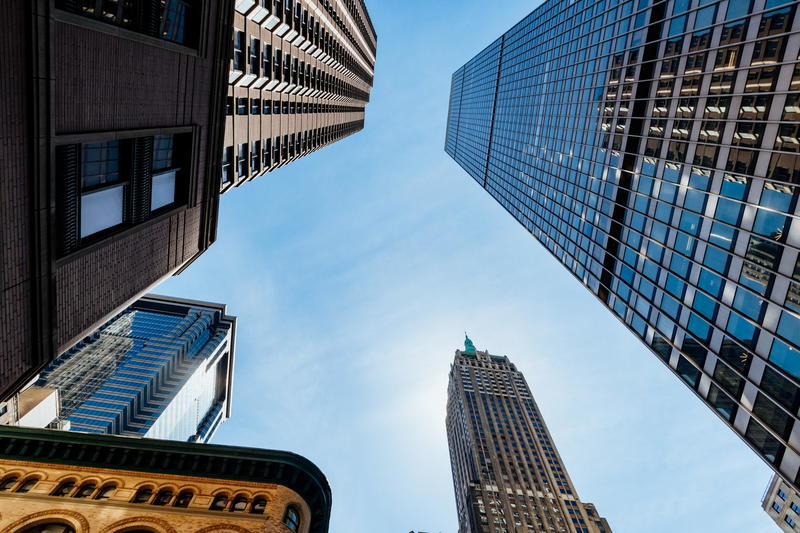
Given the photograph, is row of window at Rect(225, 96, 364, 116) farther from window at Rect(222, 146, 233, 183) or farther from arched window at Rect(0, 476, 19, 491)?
arched window at Rect(0, 476, 19, 491)

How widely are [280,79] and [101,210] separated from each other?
28107 mm

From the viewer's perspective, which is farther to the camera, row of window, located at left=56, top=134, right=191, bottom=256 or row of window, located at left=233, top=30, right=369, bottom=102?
row of window, located at left=233, top=30, right=369, bottom=102

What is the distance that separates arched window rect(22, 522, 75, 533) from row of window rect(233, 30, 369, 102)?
28646 mm

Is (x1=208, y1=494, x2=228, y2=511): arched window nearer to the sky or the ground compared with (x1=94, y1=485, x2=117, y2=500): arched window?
nearer to the ground

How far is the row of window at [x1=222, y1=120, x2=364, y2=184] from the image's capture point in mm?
32875

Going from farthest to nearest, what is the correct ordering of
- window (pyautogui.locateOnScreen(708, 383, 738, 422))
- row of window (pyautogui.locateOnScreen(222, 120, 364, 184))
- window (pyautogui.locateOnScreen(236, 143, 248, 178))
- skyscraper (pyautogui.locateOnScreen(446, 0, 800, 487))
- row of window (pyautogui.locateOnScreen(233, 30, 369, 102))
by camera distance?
window (pyautogui.locateOnScreen(236, 143, 248, 178)) < row of window (pyautogui.locateOnScreen(222, 120, 364, 184)) < row of window (pyautogui.locateOnScreen(233, 30, 369, 102)) < window (pyautogui.locateOnScreen(708, 383, 738, 422)) < skyscraper (pyautogui.locateOnScreen(446, 0, 800, 487))

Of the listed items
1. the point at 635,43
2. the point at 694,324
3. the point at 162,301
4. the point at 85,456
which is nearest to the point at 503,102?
the point at 635,43

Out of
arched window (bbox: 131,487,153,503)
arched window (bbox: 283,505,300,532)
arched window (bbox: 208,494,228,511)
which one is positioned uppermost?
arched window (bbox: 131,487,153,503)

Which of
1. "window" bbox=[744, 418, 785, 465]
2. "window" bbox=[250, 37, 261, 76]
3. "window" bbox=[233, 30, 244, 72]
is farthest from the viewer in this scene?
"window" bbox=[250, 37, 261, 76]

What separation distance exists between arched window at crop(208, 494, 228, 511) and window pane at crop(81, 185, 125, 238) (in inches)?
759

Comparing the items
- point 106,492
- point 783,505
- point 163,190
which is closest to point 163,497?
point 106,492

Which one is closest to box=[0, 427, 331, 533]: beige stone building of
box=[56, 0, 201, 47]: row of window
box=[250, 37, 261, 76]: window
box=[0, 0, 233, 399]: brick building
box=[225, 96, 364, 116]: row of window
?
box=[0, 0, 233, 399]: brick building

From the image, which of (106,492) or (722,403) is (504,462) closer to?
(722,403)

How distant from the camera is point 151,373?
4368 inches
